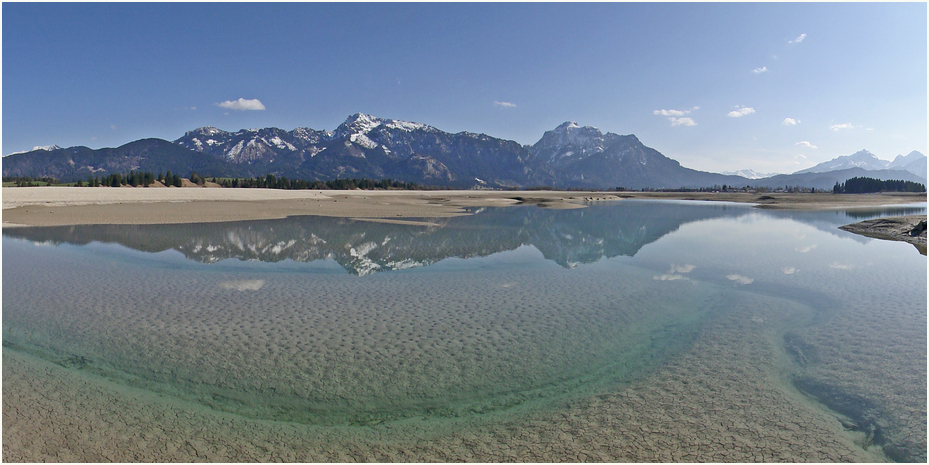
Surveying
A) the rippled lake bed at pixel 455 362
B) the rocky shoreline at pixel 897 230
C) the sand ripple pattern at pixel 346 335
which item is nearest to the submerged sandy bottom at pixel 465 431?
the rippled lake bed at pixel 455 362

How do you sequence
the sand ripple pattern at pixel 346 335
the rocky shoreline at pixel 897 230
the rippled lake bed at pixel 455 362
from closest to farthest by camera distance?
the rippled lake bed at pixel 455 362 → the sand ripple pattern at pixel 346 335 → the rocky shoreline at pixel 897 230

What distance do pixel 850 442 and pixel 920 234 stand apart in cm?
3720

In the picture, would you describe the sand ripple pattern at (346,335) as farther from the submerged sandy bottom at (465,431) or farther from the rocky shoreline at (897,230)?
the rocky shoreline at (897,230)

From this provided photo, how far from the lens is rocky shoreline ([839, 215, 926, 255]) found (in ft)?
98.9

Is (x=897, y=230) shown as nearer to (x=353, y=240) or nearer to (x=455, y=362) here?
(x=353, y=240)

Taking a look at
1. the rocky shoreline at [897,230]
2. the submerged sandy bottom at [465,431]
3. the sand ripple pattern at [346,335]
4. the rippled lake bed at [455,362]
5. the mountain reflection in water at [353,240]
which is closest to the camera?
the submerged sandy bottom at [465,431]

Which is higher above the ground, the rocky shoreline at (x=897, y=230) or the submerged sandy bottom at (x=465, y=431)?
the rocky shoreline at (x=897, y=230)

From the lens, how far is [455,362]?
9.38 m

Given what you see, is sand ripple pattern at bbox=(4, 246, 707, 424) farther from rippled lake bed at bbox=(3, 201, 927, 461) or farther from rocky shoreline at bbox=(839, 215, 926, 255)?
rocky shoreline at bbox=(839, 215, 926, 255)

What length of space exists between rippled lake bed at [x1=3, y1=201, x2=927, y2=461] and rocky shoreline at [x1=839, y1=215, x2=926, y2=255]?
49.6ft

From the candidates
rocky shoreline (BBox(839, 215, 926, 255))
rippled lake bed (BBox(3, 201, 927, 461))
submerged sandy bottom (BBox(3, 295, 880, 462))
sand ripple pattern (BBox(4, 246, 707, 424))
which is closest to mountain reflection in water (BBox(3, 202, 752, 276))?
rippled lake bed (BBox(3, 201, 927, 461))

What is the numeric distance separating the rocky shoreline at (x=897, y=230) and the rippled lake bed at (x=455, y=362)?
15.1 metres

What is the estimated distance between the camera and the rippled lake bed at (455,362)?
21.9ft

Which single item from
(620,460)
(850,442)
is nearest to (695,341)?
(850,442)
